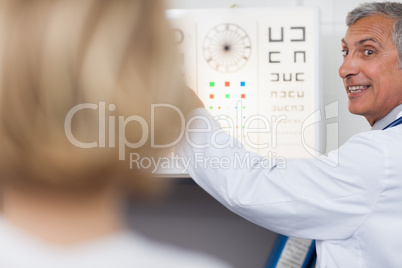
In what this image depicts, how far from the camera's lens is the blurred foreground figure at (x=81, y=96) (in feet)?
0.99

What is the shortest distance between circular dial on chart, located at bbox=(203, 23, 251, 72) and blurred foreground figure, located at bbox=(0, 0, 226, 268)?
0.67 m

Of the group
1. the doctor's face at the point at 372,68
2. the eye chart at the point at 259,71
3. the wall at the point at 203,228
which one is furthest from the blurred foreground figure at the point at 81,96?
the wall at the point at 203,228

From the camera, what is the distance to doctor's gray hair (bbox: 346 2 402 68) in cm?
99

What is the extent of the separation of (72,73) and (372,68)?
33.6 inches

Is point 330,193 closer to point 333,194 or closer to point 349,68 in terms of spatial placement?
point 333,194

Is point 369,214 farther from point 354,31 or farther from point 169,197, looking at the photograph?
point 169,197

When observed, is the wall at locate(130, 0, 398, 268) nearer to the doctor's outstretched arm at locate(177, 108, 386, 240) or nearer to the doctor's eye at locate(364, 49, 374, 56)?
the doctor's outstretched arm at locate(177, 108, 386, 240)

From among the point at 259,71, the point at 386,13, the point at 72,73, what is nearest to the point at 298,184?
the point at 259,71

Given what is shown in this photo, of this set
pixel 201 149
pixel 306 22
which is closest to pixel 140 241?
pixel 201 149

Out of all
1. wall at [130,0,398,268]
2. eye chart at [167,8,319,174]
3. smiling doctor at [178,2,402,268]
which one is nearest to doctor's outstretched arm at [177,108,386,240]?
smiling doctor at [178,2,402,268]

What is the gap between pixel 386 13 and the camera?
3.34 ft

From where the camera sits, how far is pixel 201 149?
2.64 ft

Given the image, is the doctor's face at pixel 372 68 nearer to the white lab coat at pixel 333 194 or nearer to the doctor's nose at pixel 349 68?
the doctor's nose at pixel 349 68

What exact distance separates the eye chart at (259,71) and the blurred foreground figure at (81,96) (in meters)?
0.65
